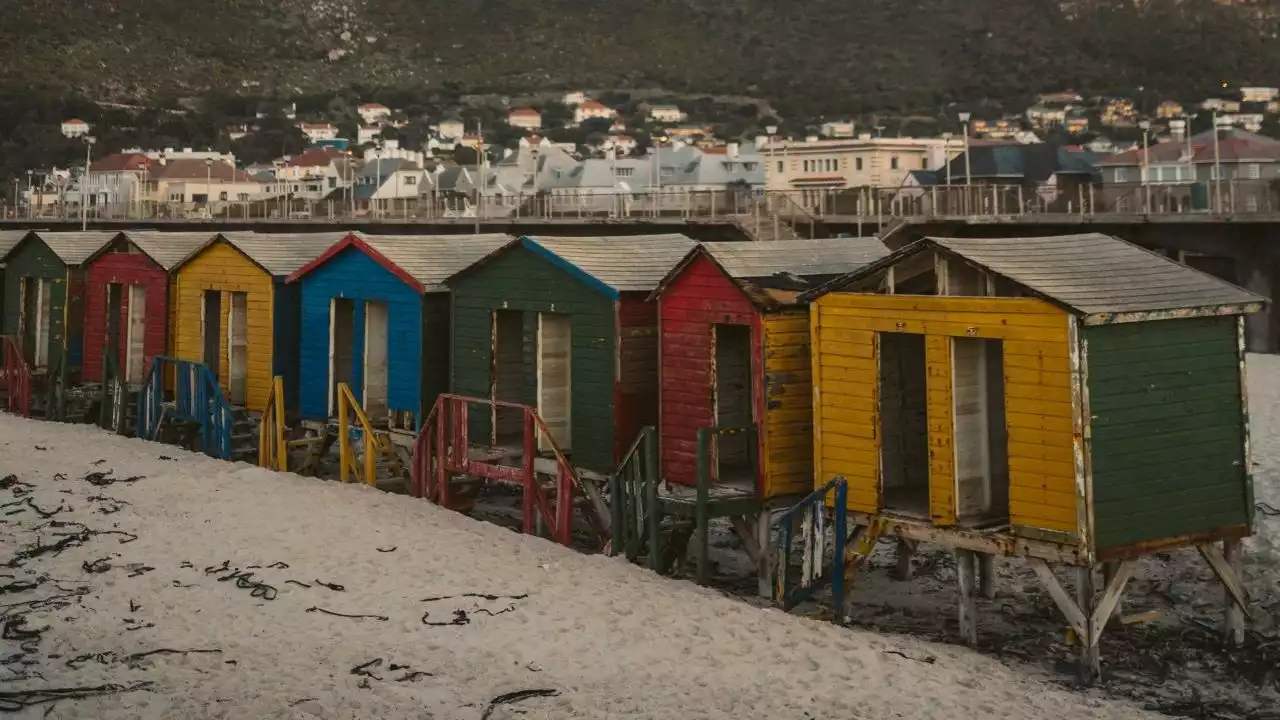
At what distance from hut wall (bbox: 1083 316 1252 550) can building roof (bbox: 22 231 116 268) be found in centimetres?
1986

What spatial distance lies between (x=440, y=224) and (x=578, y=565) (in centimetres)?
5230

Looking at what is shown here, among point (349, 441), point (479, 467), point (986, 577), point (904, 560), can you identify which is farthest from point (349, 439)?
point (986, 577)

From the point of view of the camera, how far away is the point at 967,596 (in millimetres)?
14336

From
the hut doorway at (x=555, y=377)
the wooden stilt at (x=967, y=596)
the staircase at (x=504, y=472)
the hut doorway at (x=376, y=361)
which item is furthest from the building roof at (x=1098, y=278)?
the hut doorway at (x=376, y=361)

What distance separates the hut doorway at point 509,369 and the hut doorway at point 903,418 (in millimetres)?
5400

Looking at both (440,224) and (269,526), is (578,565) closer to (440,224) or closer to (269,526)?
(269,526)

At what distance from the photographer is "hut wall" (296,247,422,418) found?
20.4m

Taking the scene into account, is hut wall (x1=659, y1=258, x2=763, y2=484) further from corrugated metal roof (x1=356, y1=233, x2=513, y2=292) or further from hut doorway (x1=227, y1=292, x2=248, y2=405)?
hut doorway (x1=227, y1=292, x2=248, y2=405)

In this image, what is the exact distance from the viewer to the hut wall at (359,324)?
20391 millimetres

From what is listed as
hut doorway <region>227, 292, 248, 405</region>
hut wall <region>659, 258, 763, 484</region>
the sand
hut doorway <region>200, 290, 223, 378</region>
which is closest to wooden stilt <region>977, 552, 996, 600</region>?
the sand

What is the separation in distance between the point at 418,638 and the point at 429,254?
29.1 ft

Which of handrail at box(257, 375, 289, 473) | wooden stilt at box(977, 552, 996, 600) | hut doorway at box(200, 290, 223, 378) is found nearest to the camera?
wooden stilt at box(977, 552, 996, 600)

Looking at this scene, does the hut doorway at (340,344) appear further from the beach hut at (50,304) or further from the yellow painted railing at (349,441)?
the beach hut at (50,304)

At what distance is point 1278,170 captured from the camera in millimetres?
89188
